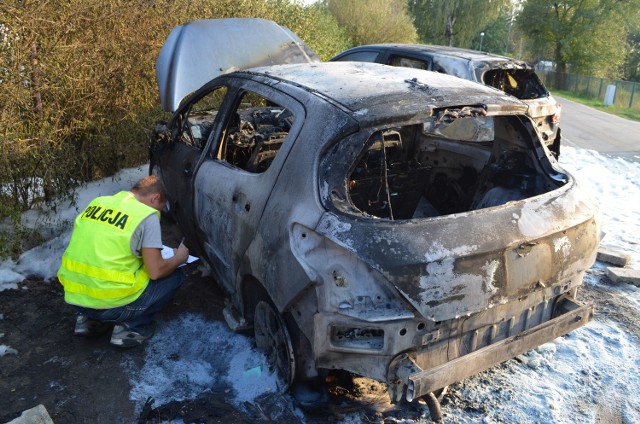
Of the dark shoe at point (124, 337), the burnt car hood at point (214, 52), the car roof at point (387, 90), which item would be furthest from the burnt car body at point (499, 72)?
the dark shoe at point (124, 337)

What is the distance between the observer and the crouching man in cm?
318

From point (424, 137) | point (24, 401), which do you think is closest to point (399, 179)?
point (424, 137)

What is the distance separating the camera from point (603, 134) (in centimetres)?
1232

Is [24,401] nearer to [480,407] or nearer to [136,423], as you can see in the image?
[136,423]

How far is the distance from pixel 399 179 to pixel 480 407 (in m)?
1.56

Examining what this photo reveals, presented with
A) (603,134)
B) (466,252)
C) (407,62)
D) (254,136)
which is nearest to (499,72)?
(407,62)

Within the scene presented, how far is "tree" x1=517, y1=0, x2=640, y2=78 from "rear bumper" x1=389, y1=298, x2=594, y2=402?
38.4m

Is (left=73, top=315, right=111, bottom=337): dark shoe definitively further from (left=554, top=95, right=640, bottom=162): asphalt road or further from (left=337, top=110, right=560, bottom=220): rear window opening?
(left=554, top=95, right=640, bottom=162): asphalt road

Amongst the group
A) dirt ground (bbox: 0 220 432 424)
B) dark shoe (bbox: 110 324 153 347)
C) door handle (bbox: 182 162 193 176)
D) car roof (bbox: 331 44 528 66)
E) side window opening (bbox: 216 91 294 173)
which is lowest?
dirt ground (bbox: 0 220 432 424)

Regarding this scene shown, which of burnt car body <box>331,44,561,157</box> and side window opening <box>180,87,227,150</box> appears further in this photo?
burnt car body <box>331,44,561,157</box>

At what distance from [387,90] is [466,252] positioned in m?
1.08

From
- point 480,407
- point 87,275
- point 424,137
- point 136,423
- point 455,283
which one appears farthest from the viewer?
point 424,137

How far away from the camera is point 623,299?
4.23m

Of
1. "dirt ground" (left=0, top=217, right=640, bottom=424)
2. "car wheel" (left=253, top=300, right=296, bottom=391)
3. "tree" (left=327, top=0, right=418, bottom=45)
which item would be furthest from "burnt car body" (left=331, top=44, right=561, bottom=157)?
"tree" (left=327, top=0, right=418, bottom=45)
